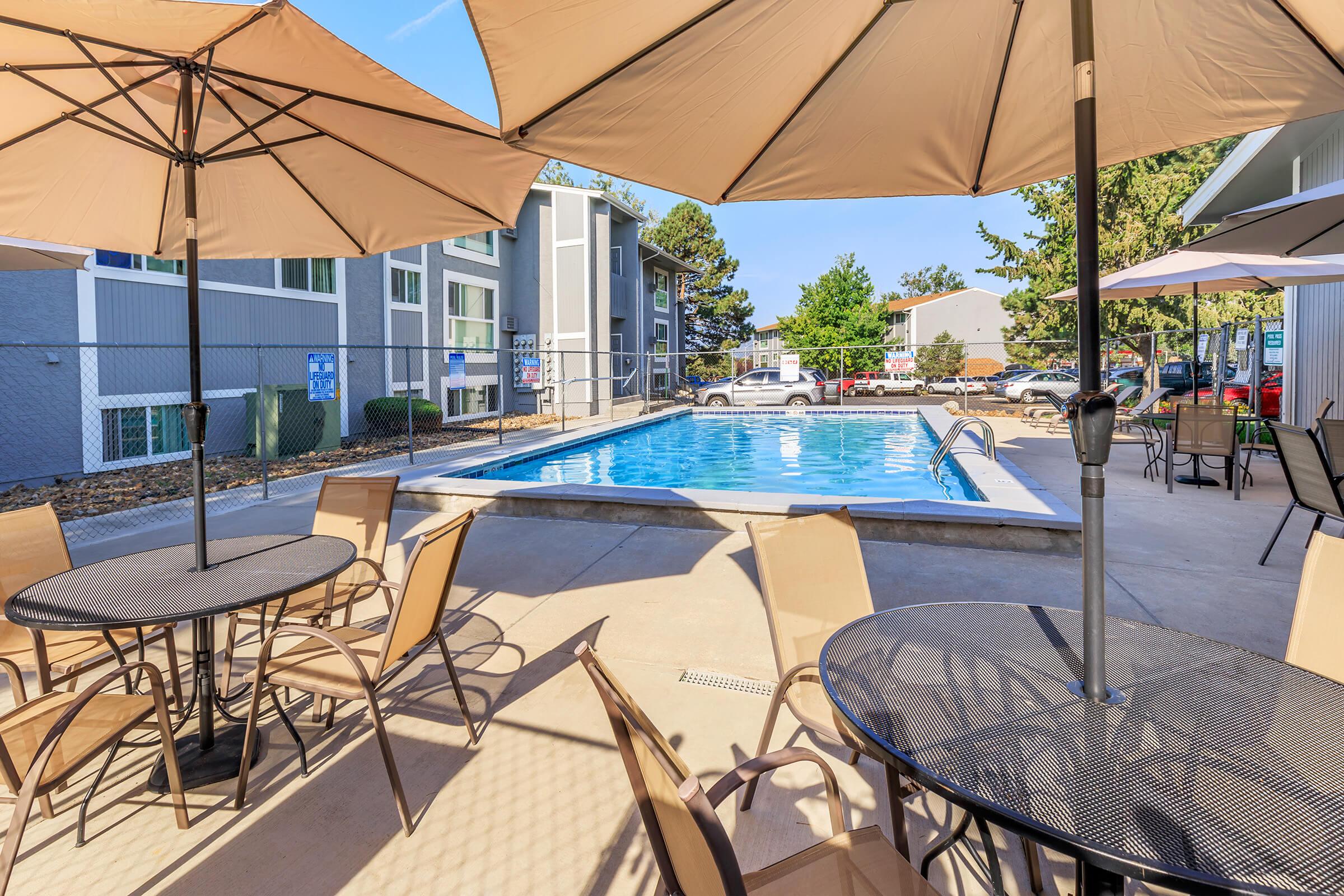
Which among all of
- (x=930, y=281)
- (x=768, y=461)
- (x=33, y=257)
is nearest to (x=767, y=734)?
(x=33, y=257)

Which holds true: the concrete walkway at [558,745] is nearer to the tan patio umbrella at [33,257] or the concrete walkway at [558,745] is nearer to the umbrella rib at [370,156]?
the tan patio umbrella at [33,257]

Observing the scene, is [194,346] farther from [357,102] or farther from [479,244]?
[479,244]

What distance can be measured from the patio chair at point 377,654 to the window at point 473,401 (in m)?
14.1

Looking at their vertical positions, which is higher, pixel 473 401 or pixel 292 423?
pixel 473 401

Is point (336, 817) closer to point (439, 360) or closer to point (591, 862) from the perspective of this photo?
point (591, 862)

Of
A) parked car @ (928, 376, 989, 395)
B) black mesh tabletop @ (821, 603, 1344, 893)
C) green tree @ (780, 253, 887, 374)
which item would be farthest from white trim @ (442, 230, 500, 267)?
green tree @ (780, 253, 887, 374)

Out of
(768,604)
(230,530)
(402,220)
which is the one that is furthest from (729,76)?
(230,530)

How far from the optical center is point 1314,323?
9367 mm

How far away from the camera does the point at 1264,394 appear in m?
11.9

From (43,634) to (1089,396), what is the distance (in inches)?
144

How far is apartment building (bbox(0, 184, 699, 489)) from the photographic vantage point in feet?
27.0

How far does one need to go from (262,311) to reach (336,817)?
11.6 m

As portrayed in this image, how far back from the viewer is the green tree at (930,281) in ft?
245

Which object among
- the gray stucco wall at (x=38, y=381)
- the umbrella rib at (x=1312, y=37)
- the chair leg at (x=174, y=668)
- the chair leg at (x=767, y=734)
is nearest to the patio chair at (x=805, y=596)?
the chair leg at (x=767, y=734)
